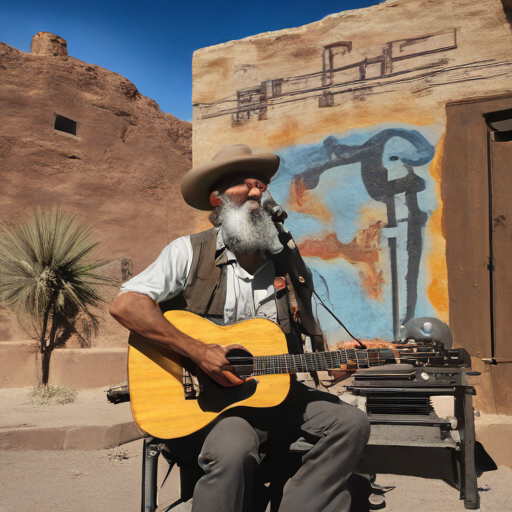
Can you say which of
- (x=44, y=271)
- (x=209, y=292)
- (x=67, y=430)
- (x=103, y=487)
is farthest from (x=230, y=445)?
(x=44, y=271)

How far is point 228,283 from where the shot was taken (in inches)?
97.3

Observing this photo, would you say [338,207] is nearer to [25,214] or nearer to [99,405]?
[99,405]

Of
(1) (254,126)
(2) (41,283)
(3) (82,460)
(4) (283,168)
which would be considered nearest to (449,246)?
(4) (283,168)

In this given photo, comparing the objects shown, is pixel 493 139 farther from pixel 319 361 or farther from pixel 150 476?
pixel 150 476

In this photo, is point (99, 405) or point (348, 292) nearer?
point (348, 292)

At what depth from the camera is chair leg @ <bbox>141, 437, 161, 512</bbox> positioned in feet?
7.12

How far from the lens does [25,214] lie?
38.0ft

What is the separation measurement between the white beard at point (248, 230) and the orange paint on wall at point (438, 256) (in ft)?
A: 7.88

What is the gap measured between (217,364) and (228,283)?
512mm

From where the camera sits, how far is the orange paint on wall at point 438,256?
173 inches

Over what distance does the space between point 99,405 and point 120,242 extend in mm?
6892

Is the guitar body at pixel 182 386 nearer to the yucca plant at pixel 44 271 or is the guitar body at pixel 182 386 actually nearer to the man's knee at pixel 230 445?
the man's knee at pixel 230 445

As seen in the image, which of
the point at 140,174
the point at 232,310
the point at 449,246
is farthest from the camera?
the point at 140,174

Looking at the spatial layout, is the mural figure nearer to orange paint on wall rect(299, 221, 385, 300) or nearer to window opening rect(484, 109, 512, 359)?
orange paint on wall rect(299, 221, 385, 300)
